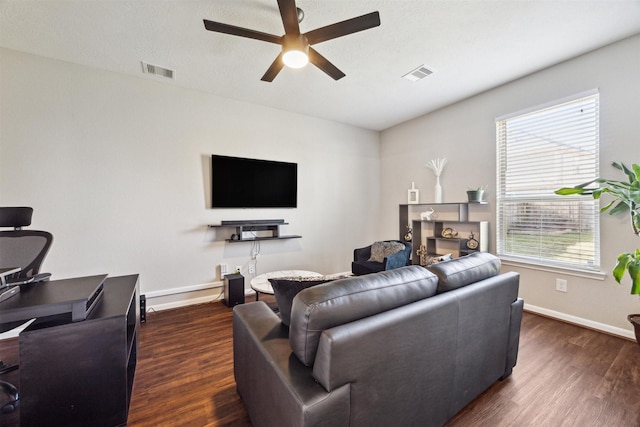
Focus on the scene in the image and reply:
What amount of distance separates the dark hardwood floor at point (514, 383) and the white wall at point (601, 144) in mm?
338

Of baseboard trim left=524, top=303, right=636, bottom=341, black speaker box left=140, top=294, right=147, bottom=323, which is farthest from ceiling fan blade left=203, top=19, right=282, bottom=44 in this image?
baseboard trim left=524, top=303, right=636, bottom=341

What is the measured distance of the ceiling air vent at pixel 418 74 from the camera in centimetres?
283

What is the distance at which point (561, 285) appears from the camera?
9.23 ft

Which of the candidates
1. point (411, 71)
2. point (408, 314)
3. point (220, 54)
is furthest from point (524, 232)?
point (220, 54)

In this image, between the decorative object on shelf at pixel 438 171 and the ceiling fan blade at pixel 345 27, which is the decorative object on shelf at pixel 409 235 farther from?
the ceiling fan blade at pixel 345 27

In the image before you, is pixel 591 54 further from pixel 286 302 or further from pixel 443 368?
pixel 286 302

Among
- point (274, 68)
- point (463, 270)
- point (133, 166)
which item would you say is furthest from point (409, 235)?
point (133, 166)

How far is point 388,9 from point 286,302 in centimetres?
228

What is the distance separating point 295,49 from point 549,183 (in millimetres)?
3126

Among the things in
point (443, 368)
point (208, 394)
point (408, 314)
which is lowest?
point (208, 394)

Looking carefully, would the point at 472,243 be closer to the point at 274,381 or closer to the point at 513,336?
the point at 513,336

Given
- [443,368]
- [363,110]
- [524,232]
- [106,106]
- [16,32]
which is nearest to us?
[443,368]

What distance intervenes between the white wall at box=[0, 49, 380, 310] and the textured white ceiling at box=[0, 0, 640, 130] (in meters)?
0.30

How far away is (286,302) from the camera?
4.38ft
